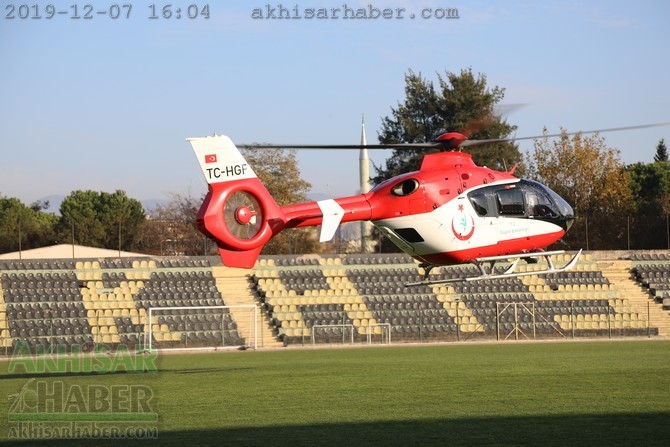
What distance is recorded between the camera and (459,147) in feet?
73.6

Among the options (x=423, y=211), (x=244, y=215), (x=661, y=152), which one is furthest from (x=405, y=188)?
(x=661, y=152)

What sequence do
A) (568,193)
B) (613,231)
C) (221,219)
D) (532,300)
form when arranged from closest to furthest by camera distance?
1. (221,219)
2. (532,300)
3. (613,231)
4. (568,193)

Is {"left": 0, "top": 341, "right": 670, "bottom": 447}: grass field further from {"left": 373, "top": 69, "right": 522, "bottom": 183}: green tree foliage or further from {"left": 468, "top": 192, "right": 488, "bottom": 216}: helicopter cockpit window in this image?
{"left": 373, "top": 69, "right": 522, "bottom": 183}: green tree foliage

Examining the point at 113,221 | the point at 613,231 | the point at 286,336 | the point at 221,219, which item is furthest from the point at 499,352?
the point at 113,221

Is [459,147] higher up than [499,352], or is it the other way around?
[459,147]

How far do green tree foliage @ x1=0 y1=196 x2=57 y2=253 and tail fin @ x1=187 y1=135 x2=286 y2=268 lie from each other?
5738 cm

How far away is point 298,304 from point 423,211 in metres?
22.4

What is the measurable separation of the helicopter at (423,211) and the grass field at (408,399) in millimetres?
2613

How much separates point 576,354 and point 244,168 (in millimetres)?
14799

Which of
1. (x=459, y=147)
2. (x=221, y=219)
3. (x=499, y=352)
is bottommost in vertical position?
(x=499, y=352)

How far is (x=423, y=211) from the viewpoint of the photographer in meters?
21.7

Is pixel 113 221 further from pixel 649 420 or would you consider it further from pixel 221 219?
pixel 649 420

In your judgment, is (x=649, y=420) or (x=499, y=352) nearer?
(x=649, y=420)

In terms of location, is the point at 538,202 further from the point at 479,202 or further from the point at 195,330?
the point at 195,330
